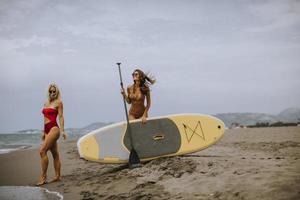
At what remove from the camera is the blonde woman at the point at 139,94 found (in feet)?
17.6

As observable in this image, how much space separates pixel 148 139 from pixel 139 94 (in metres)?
0.73

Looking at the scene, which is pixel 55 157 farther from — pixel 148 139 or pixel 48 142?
pixel 148 139

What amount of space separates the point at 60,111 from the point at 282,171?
2.99 meters

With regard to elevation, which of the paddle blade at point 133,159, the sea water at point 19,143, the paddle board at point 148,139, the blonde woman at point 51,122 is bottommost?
the sea water at point 19,143

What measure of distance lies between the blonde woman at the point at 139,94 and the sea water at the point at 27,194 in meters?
1.88

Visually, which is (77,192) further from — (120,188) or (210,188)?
(210,188)

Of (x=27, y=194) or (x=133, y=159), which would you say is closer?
(x=27, y=194)

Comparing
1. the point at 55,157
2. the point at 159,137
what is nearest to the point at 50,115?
the point at 55,157

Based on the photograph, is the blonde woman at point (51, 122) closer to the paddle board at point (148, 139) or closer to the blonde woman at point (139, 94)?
the paddle board at point (148, 139)

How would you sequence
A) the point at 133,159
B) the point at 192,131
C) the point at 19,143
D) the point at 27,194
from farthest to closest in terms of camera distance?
the point at 19,143
the point at 192,131
the point at 133,159
the point at 27,194

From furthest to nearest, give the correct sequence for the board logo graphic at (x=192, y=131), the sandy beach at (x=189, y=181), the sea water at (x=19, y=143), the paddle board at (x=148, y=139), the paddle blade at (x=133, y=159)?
the sea water at (x=19, y=143) < the board logo graphic at (x=192, y=131) < the paddle board at (x=148, y=139) < the paddle blade at (x=133, y=159) < the sandy beach at (x=189, y=181)

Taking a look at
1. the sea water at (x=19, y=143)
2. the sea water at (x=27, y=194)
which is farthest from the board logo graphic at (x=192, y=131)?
the sea water at (x=19, y=143)

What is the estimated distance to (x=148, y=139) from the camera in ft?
17.4

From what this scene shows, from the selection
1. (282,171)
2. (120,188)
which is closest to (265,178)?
(282,171)
